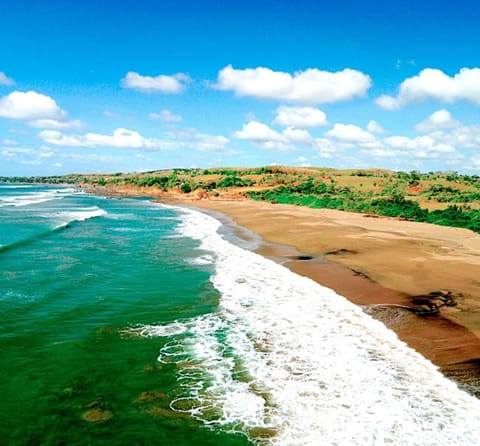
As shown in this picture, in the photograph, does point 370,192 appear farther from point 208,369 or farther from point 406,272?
point 208,369

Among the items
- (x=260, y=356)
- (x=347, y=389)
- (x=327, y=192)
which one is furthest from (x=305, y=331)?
(x=327, y=192)

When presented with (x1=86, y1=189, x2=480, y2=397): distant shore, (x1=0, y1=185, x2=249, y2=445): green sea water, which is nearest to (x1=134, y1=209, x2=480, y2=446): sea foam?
(x1=0, y1=185, x2=249, y2=445): green sea water

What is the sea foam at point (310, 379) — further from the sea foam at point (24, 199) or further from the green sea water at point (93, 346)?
the sea foam at point (24, 199)

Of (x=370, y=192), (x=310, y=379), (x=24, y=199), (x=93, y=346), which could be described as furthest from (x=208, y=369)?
(x=24, y=199)

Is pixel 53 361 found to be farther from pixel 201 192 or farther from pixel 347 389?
pixel 201 192

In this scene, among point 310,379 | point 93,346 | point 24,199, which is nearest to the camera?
point 310,379

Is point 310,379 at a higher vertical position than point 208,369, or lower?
higher

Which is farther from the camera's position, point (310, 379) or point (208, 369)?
point (208, 369)

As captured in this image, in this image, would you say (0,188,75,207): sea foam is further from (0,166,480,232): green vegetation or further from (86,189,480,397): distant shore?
(86,189,480,397): distant shore
